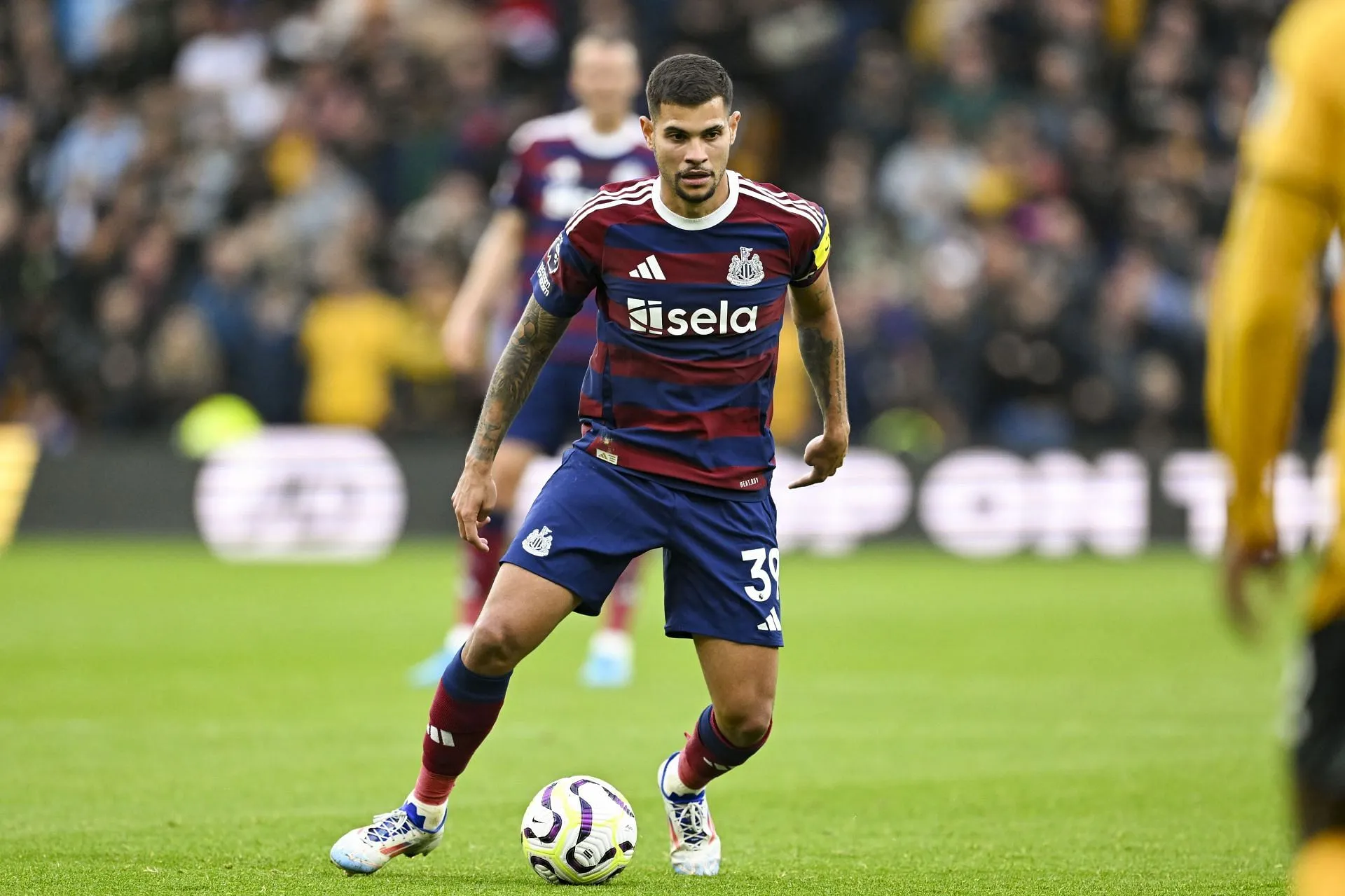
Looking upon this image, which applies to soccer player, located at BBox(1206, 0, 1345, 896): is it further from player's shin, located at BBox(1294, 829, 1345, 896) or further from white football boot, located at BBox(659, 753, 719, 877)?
white football boot, located at BBox(659, 753, 719, 877)

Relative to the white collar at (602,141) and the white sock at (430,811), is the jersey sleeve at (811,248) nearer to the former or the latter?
the white sock at (430,811)

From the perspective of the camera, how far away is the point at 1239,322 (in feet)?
9.82

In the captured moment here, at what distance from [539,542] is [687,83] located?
1.27 meters

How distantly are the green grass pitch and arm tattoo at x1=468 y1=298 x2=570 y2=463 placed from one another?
50.0 inches

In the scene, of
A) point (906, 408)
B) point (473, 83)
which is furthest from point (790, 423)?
point (473, 83)

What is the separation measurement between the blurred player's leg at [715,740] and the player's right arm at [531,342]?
2.42ft

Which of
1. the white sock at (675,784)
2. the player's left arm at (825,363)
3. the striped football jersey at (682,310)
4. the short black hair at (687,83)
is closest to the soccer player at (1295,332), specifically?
the short black hair at (687,83)

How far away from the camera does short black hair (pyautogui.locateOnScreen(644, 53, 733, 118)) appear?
5234 millimetres

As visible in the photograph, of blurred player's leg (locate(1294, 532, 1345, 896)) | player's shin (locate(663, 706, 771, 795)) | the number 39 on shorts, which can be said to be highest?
blurred player's leg (locate(1294, 532, 1345, 896))

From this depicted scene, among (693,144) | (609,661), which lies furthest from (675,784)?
(609,661)

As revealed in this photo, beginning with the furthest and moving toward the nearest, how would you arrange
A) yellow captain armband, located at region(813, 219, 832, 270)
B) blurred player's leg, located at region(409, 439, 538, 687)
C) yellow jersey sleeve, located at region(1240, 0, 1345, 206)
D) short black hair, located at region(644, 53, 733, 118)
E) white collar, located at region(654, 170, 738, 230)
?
blurred player's leg, located at region(409, 439, 538, 687) < yellow captain armband, located at region(813, 219, 832, 270) < white collar, located at region(654, 170, 738, 230) < short black hair, located at region(644, 53, 733, 118) < yellow jersey sleeve, located at region(1240, 0, 1345, 206)

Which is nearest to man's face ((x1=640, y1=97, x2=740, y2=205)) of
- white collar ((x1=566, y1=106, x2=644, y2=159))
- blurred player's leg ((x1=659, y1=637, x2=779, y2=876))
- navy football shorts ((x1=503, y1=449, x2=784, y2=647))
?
navy football shorts ((x1=503, y1=449, x2=784, y2=647))

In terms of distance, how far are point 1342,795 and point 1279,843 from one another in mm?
3363

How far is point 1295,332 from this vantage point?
2.99 m
